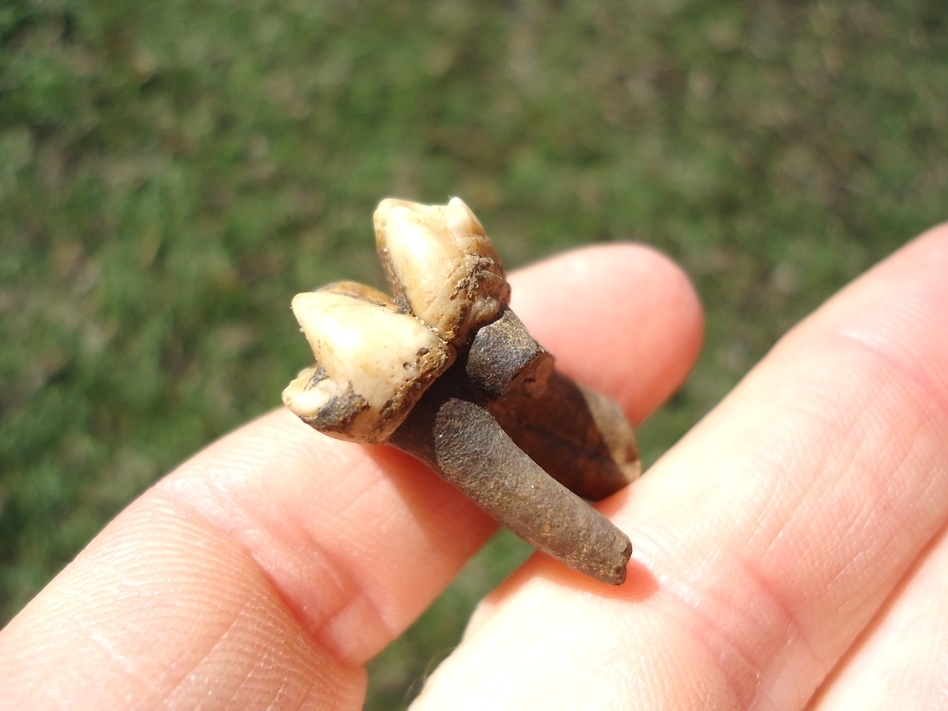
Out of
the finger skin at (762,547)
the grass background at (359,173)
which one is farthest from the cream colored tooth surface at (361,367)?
the grass background at (359,173)

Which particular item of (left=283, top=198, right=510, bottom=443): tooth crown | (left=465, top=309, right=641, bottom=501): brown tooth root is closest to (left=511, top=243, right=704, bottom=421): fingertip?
(left=465, top=309, right=641, bottom=501): brown tooth root

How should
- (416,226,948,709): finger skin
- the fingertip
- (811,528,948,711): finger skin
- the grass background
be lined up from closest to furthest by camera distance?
(416,226,948,709): finger skin
(811,528,948,711): finger skin
the fingertip
the grass background

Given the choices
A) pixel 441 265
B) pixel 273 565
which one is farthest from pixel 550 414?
pixel 273 565

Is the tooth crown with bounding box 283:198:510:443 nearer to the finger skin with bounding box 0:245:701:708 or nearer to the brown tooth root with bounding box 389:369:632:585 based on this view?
the brown tooth root with bounding box 389:369:632:585

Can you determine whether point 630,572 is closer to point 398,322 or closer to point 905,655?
point 905,655

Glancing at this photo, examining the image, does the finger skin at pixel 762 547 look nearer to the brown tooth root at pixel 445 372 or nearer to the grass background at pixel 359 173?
the brown tooth root at pixel 445 372
